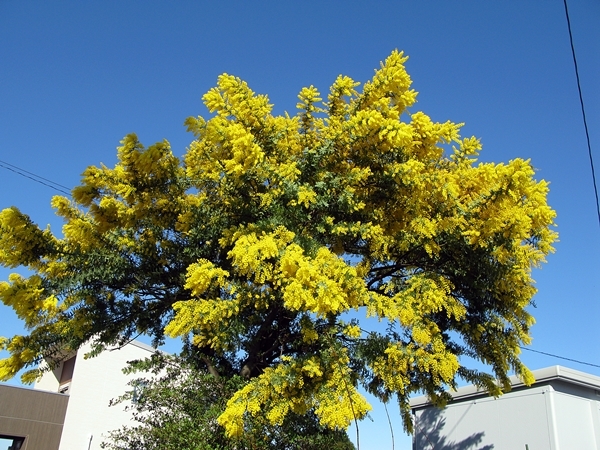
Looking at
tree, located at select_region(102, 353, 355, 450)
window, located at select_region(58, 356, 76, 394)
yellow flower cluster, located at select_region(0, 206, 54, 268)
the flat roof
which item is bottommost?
tree, located at select_region(102, 353, 355, 450)

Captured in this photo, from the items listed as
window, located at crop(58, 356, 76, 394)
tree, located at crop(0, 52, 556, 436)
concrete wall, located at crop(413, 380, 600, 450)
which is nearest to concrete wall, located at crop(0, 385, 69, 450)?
window, located at crop(58, 356, 76, 394)

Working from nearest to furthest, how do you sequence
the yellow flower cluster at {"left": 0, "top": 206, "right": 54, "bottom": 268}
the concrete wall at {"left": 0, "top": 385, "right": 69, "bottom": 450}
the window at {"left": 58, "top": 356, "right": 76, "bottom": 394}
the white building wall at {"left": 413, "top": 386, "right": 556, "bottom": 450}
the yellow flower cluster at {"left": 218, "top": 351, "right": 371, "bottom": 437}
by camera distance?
the yellow flower cluster at {"left": 218, "top": 351, "right": 371, "bottom": 437} → the yellow flower cluster at {"left": 0, "top": 206, "right": 54, "bottom": 268} → the white building wall at {"left": 413, "top": 386, "right": 556, "bottom": 450} → the concrete wall at {"left": 0, "top": 385, "right": 69, "bottom": 450} → the window at {"left": 58, "top": 356, "right": 76, "bottom": 394}

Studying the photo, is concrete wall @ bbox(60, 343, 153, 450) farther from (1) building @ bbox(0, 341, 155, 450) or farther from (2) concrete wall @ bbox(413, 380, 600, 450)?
(2) concrete wall @ bbox(413, 380, 600, 450)

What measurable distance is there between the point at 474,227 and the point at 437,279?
975mm

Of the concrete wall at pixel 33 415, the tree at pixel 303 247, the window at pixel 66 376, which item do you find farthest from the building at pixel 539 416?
the window at pixel 66 376

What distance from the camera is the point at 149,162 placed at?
8758 mm

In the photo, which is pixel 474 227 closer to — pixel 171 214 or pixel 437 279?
pixel 437 279

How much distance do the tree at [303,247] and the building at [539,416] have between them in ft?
9.03

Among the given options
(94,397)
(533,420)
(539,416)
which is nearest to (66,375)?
(94,397)

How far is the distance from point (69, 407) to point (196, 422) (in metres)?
13.7

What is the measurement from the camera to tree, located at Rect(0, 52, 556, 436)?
8.15 metres

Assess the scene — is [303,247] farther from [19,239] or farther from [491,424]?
[491,424]

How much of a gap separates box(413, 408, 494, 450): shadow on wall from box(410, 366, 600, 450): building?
0.02m

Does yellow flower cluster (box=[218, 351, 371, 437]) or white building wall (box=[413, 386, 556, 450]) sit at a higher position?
white building wall (box=[413, 386, 556, 450])
